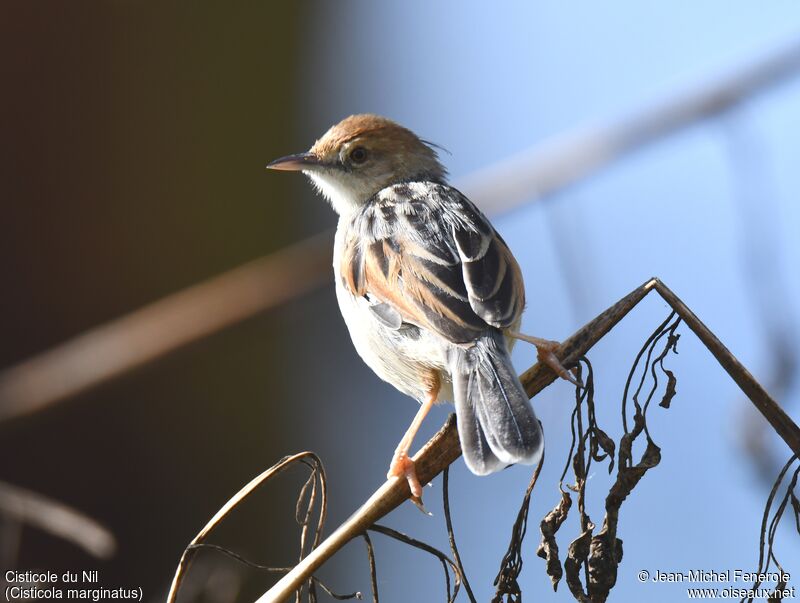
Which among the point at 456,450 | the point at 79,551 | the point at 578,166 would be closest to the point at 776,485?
the point at 456,450

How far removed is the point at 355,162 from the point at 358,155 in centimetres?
5

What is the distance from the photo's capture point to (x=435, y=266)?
383cm

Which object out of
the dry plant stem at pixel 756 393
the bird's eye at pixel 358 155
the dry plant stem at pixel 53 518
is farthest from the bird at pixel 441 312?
the dry plant stem at pixel 53 518

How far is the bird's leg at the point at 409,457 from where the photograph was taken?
2.80 m

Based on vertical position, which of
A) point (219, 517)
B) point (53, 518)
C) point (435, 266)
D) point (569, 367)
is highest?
point (435, 266)

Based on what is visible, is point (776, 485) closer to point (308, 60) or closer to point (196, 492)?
point (196, 492)

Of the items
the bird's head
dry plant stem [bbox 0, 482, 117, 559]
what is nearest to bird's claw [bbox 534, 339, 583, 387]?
dry plant stem [bbox 0, 482, 117, 559]

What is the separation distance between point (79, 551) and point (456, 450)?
3518mm

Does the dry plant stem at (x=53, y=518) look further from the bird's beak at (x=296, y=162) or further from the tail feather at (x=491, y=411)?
the bird's beak at (x=296, y=162)

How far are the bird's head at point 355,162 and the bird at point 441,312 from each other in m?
0.12

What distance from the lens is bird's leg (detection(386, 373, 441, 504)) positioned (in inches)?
110

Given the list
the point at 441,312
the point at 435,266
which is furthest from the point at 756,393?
the point at 435,266

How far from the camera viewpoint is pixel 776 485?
235cm

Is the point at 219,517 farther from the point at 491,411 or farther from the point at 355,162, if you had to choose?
the point at 355,162
